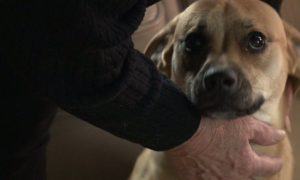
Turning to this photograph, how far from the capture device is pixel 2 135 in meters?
1.14

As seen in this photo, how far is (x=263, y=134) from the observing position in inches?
42.0

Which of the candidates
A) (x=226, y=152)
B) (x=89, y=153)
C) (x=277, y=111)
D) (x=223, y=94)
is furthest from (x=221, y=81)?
(x=89, y=153)

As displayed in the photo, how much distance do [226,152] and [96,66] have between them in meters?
0.36

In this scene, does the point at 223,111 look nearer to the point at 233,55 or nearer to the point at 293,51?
the point at 233,55

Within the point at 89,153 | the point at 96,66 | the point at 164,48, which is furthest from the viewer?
the point at 89,153

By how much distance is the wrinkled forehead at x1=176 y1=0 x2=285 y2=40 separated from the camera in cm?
112

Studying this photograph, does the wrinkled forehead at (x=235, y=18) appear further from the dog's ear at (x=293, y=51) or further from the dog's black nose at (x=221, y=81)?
the dog's black nose at (x=221, y=81)

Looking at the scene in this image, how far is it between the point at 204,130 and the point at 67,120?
716mm

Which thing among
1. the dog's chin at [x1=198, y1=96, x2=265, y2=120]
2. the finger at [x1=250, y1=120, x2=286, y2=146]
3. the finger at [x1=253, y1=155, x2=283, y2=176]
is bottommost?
the finger at [x1=253, y1=155, x2=283, y2=176]

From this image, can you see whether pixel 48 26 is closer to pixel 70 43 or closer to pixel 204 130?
pixel 70 43

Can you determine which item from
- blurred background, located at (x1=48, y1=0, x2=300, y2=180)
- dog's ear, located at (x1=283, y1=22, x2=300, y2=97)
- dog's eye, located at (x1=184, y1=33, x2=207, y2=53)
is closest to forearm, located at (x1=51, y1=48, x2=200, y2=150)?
dog's eye, located at (x1=184, y1=33, x2=207, y2=53)

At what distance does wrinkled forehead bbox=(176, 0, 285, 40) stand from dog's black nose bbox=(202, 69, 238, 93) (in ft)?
0.48

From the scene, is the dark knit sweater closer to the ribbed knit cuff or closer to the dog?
the ribbed knit cuff

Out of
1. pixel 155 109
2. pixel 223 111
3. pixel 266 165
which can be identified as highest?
pixel 155 109
